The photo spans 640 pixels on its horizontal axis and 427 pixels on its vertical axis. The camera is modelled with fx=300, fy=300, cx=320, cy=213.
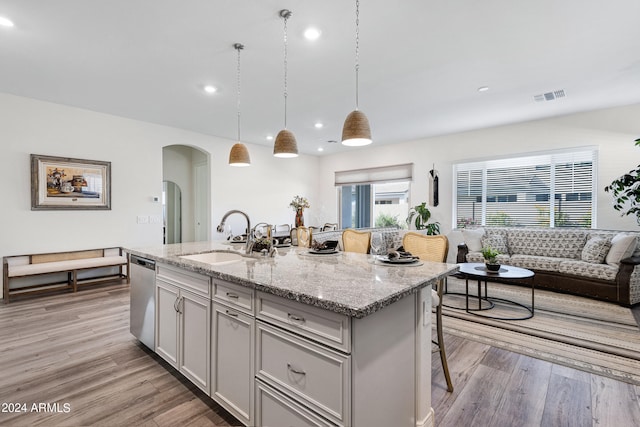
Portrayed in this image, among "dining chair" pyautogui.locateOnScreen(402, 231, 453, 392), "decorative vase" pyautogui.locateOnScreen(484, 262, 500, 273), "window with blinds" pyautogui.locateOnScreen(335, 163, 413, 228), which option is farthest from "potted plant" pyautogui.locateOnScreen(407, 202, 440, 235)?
"dining chair" pyautogui.locateOnScreen(402, 231, 453, 392)

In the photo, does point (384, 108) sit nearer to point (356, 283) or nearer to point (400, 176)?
point (400, 176)

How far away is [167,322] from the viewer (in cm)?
227

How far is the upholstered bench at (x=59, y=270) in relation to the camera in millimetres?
4031

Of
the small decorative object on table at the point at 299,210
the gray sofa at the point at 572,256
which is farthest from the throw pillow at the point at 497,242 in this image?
the small decorative object on table at the point at 299,210

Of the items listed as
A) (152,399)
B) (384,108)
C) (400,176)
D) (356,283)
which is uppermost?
(384,108)

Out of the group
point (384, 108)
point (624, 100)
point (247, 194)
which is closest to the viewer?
point (624, 100)

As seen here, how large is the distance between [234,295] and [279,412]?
2.03 ft

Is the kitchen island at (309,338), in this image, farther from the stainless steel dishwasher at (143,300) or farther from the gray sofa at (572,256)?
the gray sofa at (572,256)

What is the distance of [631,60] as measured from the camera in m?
3.16

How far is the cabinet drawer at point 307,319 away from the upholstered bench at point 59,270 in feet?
14.0

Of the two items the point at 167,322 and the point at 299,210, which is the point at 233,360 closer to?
the point at 167,322

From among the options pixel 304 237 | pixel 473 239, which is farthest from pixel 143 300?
pixel 473 239

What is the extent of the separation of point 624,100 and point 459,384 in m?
4.91

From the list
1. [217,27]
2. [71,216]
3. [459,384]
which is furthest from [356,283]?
[71,216]
